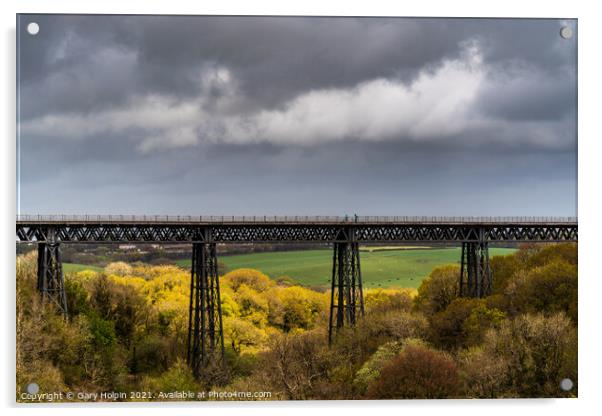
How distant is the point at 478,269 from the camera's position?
113 feet

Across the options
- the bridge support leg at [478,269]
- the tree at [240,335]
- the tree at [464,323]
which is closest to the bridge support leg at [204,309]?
the tree at [464,323]

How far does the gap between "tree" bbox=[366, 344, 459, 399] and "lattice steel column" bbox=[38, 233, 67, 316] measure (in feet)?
49.0

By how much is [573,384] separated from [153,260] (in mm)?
49432

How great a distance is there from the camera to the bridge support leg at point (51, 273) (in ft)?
93.6

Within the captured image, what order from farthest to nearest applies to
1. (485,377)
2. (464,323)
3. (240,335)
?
(240,335), (464,323), (485,377)

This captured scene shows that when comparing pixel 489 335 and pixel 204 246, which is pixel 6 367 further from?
pixel 489 335

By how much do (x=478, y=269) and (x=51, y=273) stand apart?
21040mm

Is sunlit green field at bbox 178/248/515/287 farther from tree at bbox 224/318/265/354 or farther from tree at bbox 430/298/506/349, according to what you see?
tree at bbox 430/298/506/349

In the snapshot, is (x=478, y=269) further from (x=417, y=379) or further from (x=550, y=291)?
(x=417, y=379)

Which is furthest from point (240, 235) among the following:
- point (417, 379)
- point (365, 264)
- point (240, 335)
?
point (365, 264)

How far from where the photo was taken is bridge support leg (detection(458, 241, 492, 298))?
111ft

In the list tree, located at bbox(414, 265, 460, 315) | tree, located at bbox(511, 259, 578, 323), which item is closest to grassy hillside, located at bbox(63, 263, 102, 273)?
tree, located at bbox(414, 265, 460, 315)

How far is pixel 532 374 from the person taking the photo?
20672 millimetres

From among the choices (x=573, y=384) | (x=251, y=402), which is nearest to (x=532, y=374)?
(x=573, y=384)
